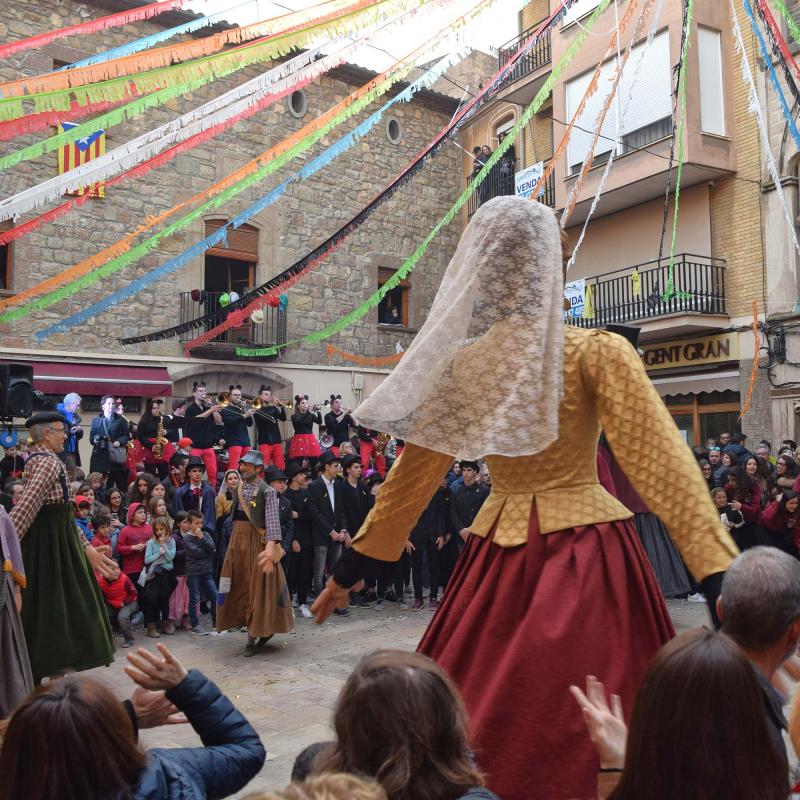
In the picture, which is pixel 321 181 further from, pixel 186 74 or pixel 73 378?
pixel 186 74

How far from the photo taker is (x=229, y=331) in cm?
1825

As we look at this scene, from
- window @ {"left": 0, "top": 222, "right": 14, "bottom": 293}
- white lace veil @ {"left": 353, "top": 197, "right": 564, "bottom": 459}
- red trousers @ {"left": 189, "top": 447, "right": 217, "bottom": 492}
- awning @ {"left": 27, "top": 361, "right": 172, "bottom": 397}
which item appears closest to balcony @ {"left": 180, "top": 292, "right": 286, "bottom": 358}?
awning @ {"left": 27, "top": 361, "right": 172, "bottom": 397}

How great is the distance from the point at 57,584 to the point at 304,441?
9377 mm

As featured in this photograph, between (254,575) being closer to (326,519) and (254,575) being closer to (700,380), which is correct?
(326,519)

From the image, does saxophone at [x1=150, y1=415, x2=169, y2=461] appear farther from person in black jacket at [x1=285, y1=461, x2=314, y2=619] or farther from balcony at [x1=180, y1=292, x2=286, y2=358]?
balcony at [x1=180, y1=292, x2=286, y2=358]

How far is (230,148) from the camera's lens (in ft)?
58.0

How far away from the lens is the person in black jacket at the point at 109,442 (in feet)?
39.9

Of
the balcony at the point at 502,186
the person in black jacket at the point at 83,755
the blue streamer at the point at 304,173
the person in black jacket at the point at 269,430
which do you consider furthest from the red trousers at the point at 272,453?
the person in black jacket at the point at 83,755

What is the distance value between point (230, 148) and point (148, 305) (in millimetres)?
3662

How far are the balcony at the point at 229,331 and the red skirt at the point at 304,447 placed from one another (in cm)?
340

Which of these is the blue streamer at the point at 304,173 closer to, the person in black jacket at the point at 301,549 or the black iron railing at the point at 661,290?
the person in black jacket at the point at 301,549

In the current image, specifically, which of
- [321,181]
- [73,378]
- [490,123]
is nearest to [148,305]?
[73,378]

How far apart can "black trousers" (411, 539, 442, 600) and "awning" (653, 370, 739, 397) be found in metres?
8.10

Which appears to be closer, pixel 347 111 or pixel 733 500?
pixel 347 111
